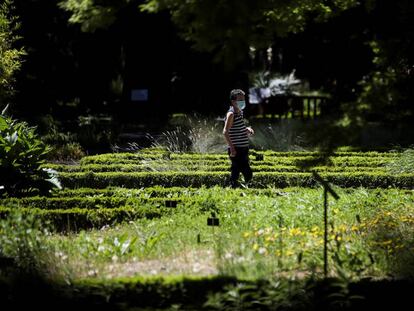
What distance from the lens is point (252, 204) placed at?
8.93 meters

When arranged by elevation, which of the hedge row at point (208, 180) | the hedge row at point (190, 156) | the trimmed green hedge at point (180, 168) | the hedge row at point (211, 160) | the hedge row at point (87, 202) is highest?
the hedge row at point (190, 156)

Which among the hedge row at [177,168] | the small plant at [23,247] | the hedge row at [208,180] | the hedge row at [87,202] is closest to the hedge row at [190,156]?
the hedge row at [177,168]

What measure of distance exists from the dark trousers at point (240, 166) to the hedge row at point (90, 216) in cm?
186

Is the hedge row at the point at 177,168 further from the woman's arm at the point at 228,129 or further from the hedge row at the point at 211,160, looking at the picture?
the woman's arm at the point at 228,129

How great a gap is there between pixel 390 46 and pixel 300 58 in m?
20.7

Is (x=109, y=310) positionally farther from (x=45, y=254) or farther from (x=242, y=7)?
(x=242, y=7)

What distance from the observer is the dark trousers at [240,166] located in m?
10.4

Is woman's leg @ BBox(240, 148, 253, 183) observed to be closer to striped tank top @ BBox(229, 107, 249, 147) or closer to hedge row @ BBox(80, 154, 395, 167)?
striped tank top @ BBox(229, 107, 249, 147)

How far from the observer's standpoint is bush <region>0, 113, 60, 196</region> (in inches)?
373

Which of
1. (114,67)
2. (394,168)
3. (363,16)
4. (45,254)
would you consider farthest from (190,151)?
(114,67)

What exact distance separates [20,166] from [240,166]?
3.20m

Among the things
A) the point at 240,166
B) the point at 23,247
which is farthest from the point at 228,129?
the point at 23,247

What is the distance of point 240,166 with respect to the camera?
10477mm

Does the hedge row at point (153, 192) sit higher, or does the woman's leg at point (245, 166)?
the woman's leg at point (245, 166)
